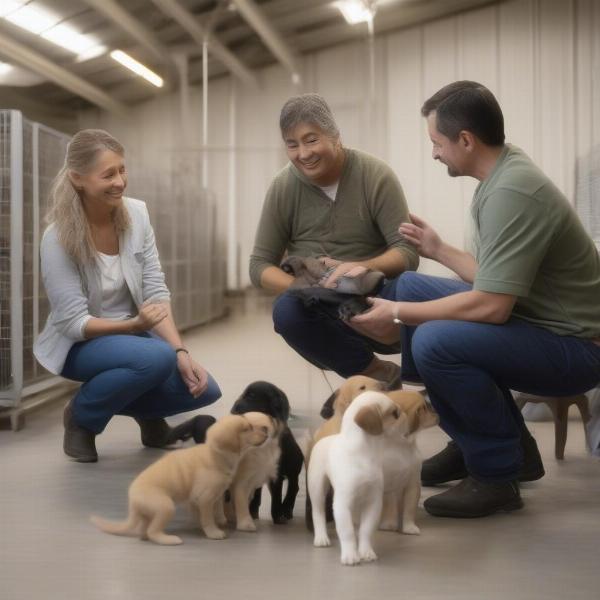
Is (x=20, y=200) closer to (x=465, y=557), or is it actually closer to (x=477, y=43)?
(x=465, y=557)

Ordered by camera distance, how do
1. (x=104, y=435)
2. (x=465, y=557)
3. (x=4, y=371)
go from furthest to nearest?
(x=4, y=371)
(x=104, y=435)
(x=465, y=557)

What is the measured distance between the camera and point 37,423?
3.84 m

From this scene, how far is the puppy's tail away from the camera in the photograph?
2264 mm

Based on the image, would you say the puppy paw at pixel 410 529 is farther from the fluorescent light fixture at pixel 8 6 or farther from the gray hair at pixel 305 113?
the fluorescent light fixture at pixel 8 6

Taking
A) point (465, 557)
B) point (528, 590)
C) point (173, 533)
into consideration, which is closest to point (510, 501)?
point (465, 557)

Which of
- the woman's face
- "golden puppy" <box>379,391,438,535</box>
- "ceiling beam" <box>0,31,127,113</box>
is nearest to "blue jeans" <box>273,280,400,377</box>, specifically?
the woman's face

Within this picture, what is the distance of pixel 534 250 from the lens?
2258mm

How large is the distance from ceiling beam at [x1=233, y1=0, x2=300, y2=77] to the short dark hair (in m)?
4.45

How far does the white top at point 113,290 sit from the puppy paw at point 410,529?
4.06 ft

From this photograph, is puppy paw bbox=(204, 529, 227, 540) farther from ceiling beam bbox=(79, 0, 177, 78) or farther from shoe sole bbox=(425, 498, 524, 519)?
ceiling beam bbox=(79, 0, 177, 78)

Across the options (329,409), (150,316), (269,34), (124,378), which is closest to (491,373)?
(329,409)

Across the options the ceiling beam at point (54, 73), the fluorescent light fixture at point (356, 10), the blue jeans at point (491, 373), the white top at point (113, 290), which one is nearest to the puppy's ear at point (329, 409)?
the blue jeans at point (491, 373)

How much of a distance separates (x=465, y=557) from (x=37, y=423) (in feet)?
7.13

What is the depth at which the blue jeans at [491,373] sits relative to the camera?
233 centimetres
